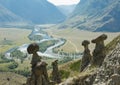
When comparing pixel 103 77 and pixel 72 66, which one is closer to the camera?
pixel 103 77

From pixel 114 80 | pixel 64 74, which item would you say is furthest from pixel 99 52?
pixel 64 74

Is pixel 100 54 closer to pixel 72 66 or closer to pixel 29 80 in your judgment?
pixel 29 80

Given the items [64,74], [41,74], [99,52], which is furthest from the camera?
[64,74]

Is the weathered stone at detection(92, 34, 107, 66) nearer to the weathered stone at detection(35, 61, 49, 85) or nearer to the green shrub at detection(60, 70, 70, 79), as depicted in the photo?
the weathered stone at detection(35, 61, 49, 85)

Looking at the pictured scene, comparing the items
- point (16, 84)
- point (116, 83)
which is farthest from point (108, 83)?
point (16, 84)

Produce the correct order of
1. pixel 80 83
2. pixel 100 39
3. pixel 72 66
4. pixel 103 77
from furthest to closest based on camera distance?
pixel 72 66 < pixel 100 39 < pixel 80 83 < pixel 103 77

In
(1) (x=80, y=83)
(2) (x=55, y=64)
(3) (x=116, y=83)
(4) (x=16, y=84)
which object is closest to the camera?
(3) (x=116, y=83)

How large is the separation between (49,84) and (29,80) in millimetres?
1962

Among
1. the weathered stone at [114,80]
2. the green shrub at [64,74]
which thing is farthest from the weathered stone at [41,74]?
the green shrub at [64,74]

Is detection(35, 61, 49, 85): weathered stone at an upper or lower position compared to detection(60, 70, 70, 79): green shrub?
upper

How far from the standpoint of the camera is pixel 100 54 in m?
51.1

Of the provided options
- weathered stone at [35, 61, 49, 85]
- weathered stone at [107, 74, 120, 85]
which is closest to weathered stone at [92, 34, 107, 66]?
weathered stone at [35, 61, 49, 85]

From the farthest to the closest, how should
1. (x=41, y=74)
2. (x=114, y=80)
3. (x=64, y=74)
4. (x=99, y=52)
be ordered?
(x=64, y=74)
(x=99, y=52)
(x=41, y=74)
(x=114, y=80)

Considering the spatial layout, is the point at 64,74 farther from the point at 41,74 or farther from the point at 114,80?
the point at 114,80
